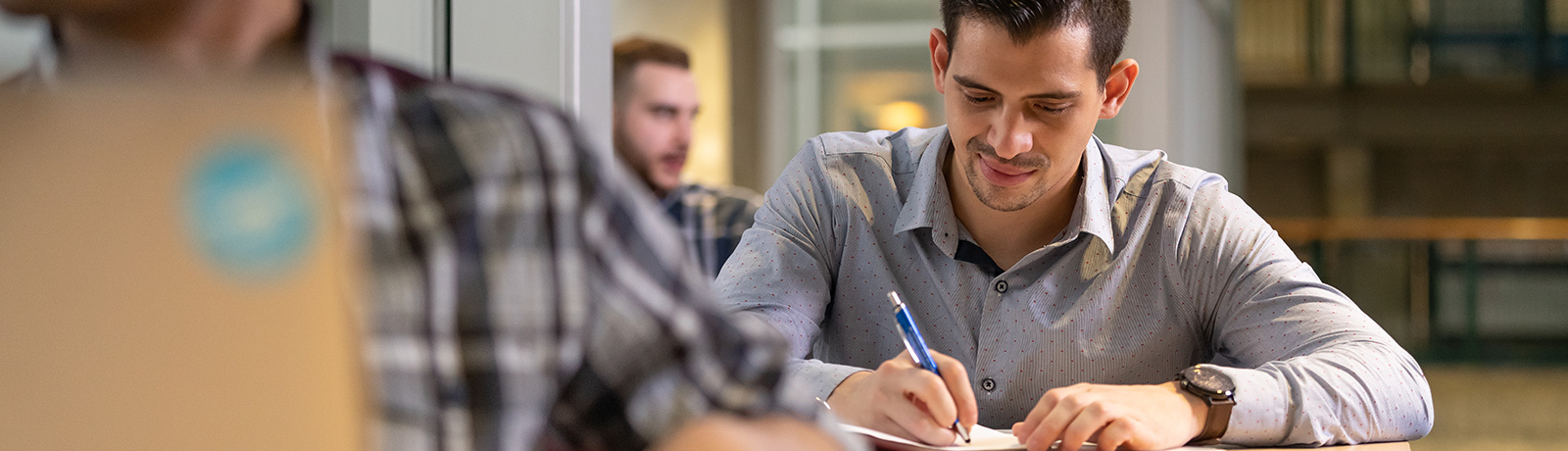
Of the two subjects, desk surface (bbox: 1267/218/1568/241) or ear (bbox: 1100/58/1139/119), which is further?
desk surface (bbox: 1267/218/1568/241)

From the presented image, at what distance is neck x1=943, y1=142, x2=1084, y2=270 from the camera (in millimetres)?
1361

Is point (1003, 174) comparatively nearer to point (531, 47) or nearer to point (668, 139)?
point (531, 47)

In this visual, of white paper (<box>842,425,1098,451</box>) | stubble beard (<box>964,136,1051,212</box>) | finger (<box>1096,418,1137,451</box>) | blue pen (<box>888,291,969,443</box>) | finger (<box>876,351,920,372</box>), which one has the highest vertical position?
stubble beard (<box>964,136,1051,212</box>)

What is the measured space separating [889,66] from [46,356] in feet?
13.4

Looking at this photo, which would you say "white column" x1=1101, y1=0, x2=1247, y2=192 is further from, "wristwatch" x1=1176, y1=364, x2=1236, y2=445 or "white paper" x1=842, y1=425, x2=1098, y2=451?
"white paper" x1=842, y1=425, x2=1098, y2=451

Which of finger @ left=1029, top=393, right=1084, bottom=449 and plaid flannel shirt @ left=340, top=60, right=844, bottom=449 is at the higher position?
plaid flannel shirt @ left=340, top=60, right=844, bottom=449

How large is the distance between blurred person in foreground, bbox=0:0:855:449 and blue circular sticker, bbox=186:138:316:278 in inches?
6.8

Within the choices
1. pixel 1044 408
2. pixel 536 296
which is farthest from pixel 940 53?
pixel 536 296

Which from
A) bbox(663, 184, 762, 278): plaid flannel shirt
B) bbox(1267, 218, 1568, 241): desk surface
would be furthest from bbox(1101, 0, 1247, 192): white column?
bbox(663, 184, 762, 278): plaid flannel shirt

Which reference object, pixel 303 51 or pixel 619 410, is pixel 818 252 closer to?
pixel 619 410

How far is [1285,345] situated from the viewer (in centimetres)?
118

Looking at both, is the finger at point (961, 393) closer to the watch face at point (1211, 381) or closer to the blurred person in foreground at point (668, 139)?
the watch face at point (1211, 381)

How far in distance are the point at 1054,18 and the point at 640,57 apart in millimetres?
1615

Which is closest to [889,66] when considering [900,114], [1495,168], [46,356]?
[900,114]
